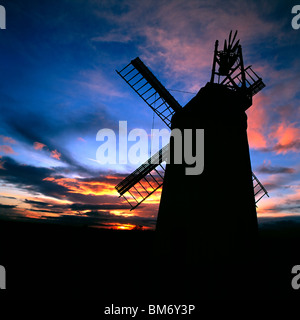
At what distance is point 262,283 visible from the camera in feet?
18.9

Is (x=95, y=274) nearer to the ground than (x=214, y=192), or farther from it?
nearer to the ground

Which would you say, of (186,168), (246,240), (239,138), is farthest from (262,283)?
(239,138)

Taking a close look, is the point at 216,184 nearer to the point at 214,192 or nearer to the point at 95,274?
the point at 214,192

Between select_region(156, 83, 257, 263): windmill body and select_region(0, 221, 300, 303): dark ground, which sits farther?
select_region(0, 221, 300, 303): dark ground

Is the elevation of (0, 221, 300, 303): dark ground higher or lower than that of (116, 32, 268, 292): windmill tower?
lower

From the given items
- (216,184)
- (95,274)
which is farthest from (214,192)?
→ (95,274)

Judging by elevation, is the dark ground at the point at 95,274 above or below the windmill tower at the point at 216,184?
below

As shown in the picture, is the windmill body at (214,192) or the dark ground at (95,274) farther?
the dark ground at (95,274)

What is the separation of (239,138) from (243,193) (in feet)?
6.66

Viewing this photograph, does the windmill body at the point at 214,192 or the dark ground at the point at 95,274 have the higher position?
the windmill body at the point at 214,192

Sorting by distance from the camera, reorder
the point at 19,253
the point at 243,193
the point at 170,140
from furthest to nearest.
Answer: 1. the point at 19,253
2. the point at 170,140
3. the point at 243,193

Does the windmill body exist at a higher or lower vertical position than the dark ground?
higher

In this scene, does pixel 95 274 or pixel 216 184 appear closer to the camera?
pixel 216 184
